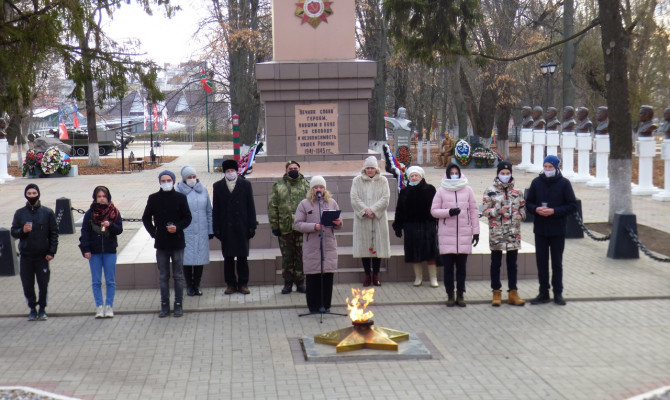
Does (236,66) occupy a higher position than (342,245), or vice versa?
(236,66)

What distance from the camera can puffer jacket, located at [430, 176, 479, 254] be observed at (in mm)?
9797

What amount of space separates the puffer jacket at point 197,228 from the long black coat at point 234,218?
0.12 m

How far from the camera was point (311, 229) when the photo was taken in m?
9.40

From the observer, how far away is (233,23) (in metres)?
33.9

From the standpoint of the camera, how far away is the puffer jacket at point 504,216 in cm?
980

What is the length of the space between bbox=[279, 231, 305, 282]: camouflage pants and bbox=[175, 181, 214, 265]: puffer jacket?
3.21ft

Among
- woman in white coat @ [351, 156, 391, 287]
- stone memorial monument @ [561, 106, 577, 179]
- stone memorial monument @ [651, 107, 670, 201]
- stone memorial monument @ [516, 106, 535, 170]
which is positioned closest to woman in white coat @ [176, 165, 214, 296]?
woman in white coat @ [351, 156, 391, 287]

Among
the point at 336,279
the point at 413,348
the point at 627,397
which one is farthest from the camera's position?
the point at 336,279

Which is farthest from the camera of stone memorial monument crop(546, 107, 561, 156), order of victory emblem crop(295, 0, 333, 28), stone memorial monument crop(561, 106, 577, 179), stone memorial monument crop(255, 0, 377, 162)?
stone memorial monument crop(546, 107, 561, 156)

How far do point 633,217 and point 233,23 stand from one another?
79.3 feet

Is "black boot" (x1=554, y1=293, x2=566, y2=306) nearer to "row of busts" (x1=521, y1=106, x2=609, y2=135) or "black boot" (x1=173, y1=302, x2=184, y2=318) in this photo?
"black boot" (x1=173, y1=302, x2=184, y2=318)

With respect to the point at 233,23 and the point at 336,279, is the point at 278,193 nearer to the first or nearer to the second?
the point at 336,279

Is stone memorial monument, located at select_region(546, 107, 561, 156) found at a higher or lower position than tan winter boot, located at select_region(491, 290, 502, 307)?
higher

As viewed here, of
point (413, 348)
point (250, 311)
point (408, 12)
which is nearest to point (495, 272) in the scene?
point (413, 348)
